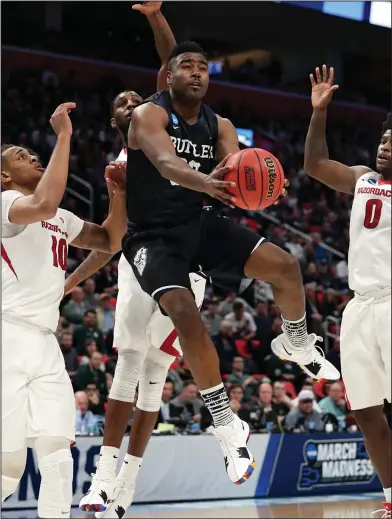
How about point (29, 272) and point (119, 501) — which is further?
point (119, 501)

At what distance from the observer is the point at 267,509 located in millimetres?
11984

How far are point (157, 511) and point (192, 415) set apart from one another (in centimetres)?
171

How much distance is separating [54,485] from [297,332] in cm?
192

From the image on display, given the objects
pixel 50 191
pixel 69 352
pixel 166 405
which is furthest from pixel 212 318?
pixel 50 191

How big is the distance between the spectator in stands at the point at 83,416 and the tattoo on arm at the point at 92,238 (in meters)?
5.43

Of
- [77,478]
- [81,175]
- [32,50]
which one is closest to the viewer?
[77,478]

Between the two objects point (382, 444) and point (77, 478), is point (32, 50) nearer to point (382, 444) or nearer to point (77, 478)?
point (77, 478)

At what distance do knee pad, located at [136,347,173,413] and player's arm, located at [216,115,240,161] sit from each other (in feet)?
5.28

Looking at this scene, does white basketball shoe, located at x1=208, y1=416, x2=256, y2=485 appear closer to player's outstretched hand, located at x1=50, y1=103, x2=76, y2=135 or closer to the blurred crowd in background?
player's outstretched hand, located at x1=50, y1=103, x2=76, y2=135

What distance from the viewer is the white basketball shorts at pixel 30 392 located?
5516 mm

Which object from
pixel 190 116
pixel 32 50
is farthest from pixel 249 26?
pixel 190 116

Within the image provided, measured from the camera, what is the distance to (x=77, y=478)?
11.6 metres

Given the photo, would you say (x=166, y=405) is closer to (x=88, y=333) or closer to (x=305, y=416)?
(x=88, y=333)

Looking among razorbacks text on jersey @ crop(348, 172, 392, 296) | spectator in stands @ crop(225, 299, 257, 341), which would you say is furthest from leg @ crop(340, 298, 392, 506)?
spectator in stands @ crop(225, 299, 257, 341)
